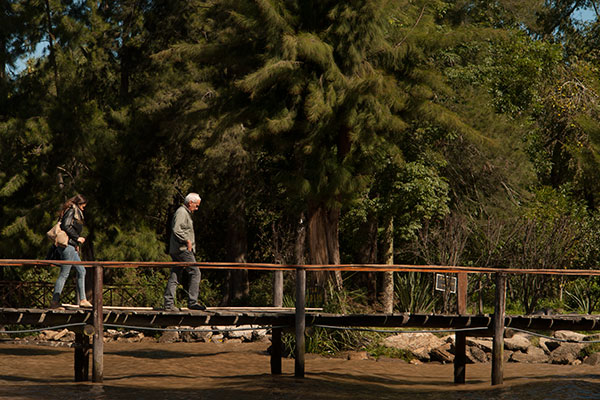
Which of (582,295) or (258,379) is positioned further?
(582,295)

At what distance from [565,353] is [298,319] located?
21.3ft

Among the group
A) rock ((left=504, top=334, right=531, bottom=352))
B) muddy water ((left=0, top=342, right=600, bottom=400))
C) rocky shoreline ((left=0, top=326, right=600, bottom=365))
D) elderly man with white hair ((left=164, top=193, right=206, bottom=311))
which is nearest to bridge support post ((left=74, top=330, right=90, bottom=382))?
muddy water ((left=0, top=342, right=600, bottom=400))

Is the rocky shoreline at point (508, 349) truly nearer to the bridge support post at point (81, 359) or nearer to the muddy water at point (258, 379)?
the muddy water at point (258, 379)

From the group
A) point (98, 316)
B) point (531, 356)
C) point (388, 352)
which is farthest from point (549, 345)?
point (98, 316)

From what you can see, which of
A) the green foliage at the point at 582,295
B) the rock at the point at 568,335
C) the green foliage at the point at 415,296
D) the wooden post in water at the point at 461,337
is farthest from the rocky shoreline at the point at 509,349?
the wooden post in water at the point at 461,337

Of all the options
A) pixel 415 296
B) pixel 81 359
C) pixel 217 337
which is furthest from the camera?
pixel 217 337

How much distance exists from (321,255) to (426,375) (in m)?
5.34

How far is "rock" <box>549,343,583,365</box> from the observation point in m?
18.0

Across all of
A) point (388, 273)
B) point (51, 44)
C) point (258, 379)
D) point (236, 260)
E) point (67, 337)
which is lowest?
point (67, 337)

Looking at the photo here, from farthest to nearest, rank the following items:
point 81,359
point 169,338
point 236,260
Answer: point 236,260, point 169,338, point 81,359

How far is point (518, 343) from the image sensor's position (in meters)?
18.9

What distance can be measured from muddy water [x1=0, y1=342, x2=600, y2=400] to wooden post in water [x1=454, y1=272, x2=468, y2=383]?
0.24 metres

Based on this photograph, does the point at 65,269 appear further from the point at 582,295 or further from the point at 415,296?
the point at 582,295

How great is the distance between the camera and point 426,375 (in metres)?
16.5
